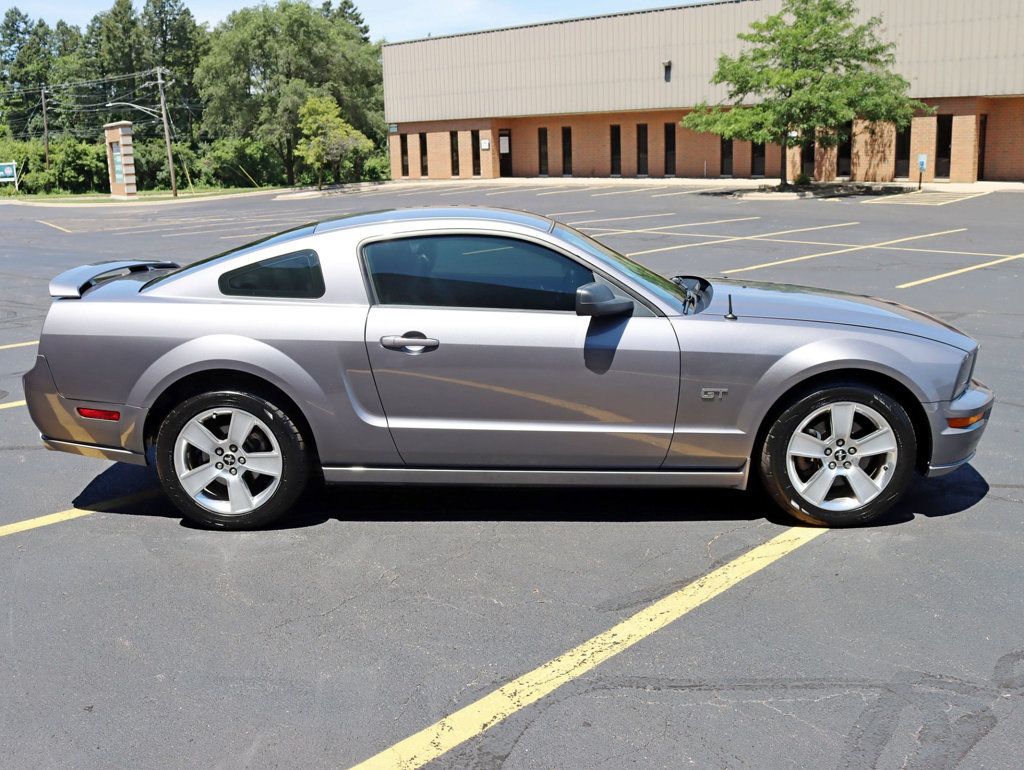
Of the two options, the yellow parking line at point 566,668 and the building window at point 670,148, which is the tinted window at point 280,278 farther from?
the building window at point 670,148

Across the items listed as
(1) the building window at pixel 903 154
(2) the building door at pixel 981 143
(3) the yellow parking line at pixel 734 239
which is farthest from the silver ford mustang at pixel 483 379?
(1) the building window at pixel 903 154

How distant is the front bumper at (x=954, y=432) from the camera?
4.98m

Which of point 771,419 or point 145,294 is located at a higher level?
point 145,294

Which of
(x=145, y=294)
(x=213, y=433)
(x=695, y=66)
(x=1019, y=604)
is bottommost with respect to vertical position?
(x=1019, y=604)

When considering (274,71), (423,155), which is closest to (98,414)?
(423,155)

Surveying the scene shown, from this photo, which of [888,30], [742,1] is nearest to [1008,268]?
[888,30]

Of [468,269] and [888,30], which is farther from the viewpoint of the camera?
[888,30]

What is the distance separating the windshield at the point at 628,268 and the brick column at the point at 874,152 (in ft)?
123

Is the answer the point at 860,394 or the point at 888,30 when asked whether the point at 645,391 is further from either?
the point at 888,30

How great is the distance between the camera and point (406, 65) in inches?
2192

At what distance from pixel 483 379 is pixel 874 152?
39738mm

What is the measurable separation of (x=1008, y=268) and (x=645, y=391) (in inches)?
497

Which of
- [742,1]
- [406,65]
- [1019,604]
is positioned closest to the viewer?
[1019,604]

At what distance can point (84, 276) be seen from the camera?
5586mm
